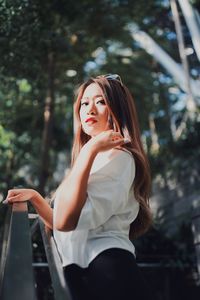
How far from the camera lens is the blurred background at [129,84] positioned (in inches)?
195

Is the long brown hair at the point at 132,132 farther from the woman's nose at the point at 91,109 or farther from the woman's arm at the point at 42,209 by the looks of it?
the woman's arm at the point at 42,209

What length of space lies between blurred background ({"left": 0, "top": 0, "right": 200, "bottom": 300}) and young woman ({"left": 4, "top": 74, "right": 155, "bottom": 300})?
4.61ft

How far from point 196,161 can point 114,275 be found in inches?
220

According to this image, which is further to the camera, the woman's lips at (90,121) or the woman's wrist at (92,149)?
the woman's lips at (90,121)

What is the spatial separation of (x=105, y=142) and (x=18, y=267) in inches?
17.0

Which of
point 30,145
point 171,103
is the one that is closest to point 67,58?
point 30,145

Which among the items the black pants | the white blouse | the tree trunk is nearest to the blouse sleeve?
the white blouse

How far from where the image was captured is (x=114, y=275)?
4.10 feet

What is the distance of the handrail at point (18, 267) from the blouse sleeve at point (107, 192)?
6.4 inches

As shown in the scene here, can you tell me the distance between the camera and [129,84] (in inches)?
396

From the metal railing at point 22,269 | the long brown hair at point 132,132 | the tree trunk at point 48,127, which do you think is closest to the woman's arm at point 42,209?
the metal railing at point 22,269

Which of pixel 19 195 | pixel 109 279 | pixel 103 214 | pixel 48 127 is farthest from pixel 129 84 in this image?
pixel 109 279

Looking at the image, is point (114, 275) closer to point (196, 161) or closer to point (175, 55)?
point (196, 161)

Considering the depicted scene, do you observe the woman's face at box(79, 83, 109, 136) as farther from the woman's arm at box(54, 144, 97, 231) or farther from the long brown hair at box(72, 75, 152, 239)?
the woman's arm at box(54, 144, 97, 231)
